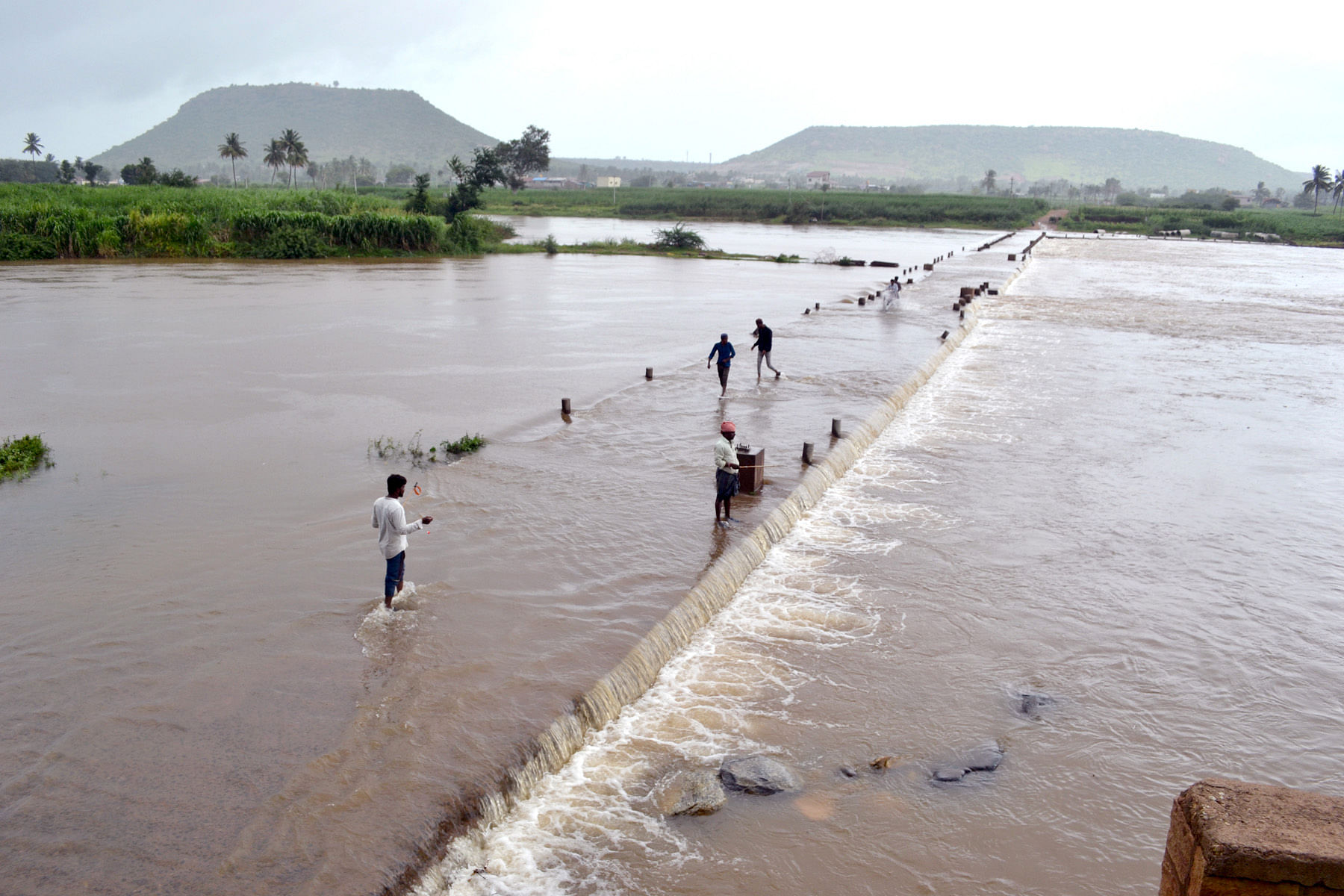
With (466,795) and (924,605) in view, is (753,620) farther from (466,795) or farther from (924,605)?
(466,795)

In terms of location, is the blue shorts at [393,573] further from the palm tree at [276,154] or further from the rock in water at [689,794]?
the palm tree at [276,154]

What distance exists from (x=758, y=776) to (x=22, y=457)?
1156 centimetres

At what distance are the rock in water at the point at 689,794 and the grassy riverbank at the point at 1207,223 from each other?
93479 millimetres

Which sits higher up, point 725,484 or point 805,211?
point 805,211

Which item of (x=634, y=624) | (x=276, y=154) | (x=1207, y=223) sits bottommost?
(x=634, y=624)

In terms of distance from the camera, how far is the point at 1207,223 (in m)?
94.6

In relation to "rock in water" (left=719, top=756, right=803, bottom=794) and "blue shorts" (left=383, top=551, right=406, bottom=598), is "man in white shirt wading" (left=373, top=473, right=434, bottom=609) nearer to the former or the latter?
"blue shorts" (left=383, top=551, right=406, bottom=598)

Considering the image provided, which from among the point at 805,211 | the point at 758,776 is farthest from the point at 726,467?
the point at 805,211

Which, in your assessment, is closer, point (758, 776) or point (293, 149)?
point (758, 776)

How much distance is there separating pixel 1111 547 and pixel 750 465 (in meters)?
4.75

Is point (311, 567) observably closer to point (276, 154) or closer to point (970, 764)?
point (970, 764)

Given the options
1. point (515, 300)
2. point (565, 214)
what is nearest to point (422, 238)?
point (515, 300)

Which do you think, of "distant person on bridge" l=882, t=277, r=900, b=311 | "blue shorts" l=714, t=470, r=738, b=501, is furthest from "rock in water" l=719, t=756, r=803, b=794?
"distant person on bridge" l=882, t=277, r=900, b=311

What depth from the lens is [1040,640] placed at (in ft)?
30.4
